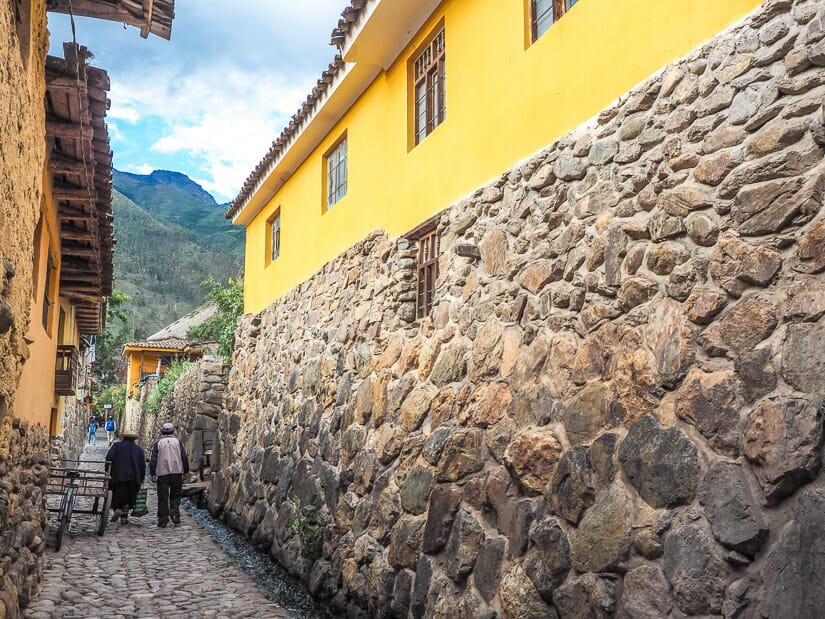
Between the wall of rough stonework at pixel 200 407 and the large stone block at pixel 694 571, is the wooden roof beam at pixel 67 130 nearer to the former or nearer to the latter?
the large stone block at pixel 694 571

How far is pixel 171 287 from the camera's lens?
81812 mm

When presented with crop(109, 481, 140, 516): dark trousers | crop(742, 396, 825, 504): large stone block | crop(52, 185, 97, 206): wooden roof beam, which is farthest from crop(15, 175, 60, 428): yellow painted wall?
crop(742, 396, 825, 504): large stone block

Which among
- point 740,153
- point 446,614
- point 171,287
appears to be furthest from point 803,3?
point 171,287

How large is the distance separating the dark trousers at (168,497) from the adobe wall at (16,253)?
5.71 meters

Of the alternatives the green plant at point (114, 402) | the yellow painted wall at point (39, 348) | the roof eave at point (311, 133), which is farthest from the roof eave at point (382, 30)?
the green plant at point (114, 402)

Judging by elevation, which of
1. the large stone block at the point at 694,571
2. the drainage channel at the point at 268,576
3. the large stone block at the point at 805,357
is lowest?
the drainage channel at the point at 268,576

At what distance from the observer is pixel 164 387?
24.2 m

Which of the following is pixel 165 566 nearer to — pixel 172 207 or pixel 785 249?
pixel 785 249

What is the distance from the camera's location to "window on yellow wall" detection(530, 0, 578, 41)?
18.4ft

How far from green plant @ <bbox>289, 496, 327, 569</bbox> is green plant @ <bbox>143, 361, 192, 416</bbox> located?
14.0 meters

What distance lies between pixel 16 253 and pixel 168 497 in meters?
8.51

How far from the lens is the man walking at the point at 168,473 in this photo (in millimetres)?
12445

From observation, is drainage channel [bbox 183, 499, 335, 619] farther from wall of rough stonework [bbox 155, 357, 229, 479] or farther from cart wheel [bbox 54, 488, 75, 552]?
wall of rough stonework [bbox 155, 357, 229, 479]

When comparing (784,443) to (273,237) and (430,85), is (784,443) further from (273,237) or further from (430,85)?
(273,237)
